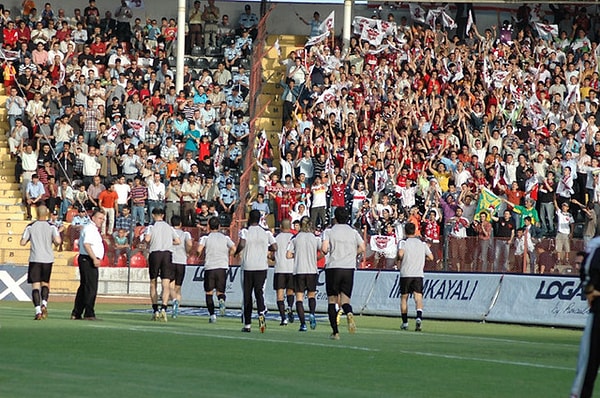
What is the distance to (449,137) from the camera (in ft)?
121

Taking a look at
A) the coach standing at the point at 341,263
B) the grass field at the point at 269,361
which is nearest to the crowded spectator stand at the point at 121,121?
the grass field at the point at 269,361

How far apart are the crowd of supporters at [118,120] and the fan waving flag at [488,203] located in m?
7.32

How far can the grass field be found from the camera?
1342 cm

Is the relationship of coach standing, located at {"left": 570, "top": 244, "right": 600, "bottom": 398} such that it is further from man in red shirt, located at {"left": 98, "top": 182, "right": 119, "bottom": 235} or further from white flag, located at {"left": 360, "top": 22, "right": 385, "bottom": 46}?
white flag, located at {"left": 360, "top": 22, "right": 385, "bottom": 46}

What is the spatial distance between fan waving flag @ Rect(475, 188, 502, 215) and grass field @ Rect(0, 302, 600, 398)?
29.8ft

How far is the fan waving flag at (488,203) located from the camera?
33719 millimetres

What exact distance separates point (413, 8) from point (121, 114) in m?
11.0

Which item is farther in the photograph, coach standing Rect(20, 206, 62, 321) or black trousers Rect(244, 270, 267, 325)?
coach standing Rect(20, 206, 62, 321)

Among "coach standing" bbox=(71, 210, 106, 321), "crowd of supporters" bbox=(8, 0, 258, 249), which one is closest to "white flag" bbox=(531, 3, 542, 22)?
"crowd of supporters" bbox=(8, 0, 258, 249)

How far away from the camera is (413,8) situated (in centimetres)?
4331

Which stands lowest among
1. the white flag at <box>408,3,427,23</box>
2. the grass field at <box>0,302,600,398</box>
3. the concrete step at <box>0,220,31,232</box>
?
the grass field at <box>0,302,600,398</box>

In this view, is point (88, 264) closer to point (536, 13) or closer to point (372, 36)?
point (372, 36)

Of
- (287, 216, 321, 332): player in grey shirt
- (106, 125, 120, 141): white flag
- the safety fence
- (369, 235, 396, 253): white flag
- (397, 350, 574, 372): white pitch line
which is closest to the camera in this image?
(397, 350, 574, 372): white pitch line

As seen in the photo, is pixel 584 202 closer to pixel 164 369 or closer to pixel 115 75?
pixel 115 75
